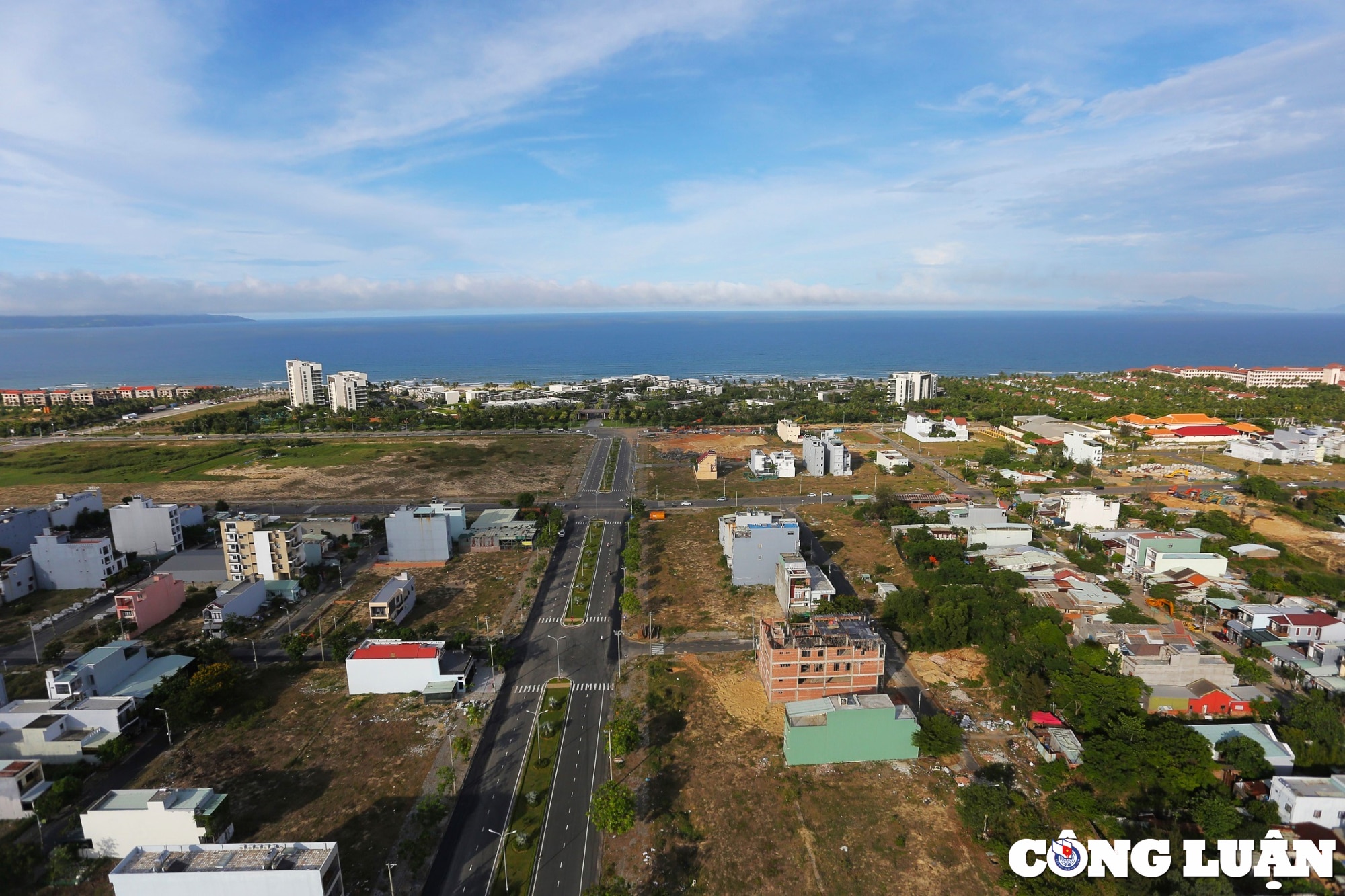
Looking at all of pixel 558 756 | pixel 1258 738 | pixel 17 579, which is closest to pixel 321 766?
pixel 558 756

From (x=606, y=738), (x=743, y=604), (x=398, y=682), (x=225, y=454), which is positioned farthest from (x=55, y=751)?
(x=225, y=454)

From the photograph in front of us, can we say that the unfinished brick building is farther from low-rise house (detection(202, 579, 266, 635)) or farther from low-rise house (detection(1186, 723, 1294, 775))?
low-rise house (detection(202, 579, 266, 635))

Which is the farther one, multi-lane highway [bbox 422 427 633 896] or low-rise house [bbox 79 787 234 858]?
low-rise house [bbox 79 787 234 858]

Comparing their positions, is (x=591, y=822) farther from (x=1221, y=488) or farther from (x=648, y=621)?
(x=1221, y=488)

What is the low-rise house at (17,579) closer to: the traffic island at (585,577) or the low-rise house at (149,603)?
the low-rise house at (149,603)

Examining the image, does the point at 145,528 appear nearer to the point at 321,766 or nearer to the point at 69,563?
the point at 69,563

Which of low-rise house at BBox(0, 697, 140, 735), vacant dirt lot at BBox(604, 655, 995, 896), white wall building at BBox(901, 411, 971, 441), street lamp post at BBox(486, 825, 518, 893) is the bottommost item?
vacant dirt lot at BBox(604, 655, 995, 896)

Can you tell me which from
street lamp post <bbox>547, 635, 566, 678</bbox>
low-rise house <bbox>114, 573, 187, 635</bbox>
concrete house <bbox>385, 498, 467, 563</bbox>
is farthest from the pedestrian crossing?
low-rise house <bbox>114, 573, 187, 635</bbox>
